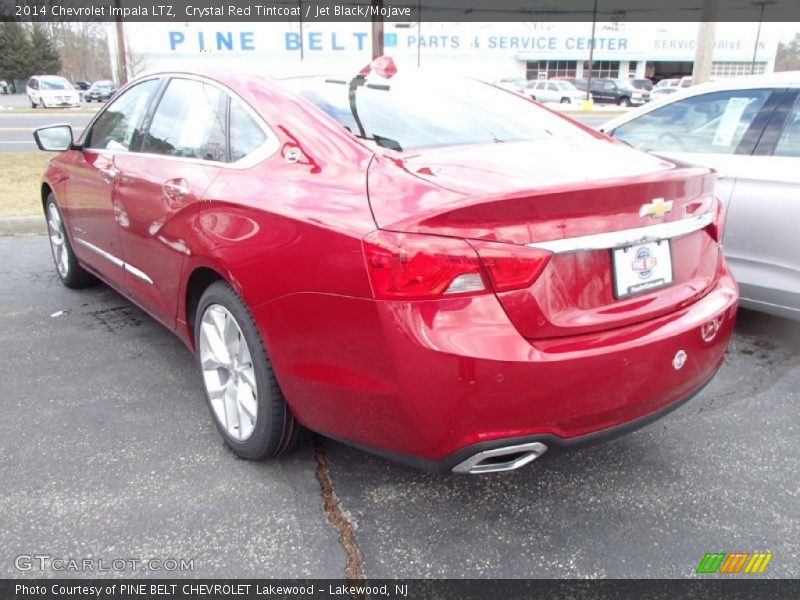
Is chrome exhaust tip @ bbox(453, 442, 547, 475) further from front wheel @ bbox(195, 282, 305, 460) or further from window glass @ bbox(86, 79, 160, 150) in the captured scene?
window glass @ bbox(86, 79, 160, 150)

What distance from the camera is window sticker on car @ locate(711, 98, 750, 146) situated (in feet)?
13.4

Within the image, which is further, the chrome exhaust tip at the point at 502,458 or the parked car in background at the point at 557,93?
the parked car in background at the point at 557,93

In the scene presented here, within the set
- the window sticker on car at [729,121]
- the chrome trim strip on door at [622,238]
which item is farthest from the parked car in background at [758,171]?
the chrome trim strip on door at [622,238]

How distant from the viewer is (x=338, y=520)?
7.77 feet

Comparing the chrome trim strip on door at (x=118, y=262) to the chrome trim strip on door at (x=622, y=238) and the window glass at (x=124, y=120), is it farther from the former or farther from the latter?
the chrome trim strip on door at (x=622, y=238)

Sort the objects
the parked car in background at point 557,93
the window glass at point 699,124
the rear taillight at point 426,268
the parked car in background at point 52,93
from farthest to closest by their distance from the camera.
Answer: the parked car in background at point 557,93 → the parked car in background at point 52,93 → the window glass at point 699,124 → the rear taillight at point 426,268

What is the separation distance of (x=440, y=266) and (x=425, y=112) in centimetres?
Result: 109

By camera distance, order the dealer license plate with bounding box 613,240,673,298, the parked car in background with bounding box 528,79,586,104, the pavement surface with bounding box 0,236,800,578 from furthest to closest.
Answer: the parked car in background with bounding box 528,79,586,104
the pavement surface with bounding box 0,236,800,578
the dealer license plate with bounding box 613,240,673,298

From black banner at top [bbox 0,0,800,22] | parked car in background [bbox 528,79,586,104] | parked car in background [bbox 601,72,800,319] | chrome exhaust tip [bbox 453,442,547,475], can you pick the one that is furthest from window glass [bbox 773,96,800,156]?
black banner at top [bbox 0,0,800,22]

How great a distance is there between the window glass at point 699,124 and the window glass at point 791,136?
0.22m

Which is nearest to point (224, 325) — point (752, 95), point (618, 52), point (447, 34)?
point (752, 95)

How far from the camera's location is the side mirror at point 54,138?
4348 mm

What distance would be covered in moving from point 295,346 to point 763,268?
2.88 meters

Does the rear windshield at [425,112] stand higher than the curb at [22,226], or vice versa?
the rear windshield at [425,112]
